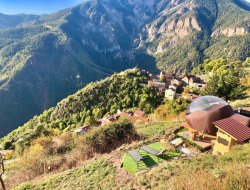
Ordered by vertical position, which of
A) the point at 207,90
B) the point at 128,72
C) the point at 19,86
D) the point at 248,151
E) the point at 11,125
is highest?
the point at 248,151

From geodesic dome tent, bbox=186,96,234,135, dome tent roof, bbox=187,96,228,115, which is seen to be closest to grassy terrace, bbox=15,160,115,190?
geodesic dome tent, bbox=186,96,234,135

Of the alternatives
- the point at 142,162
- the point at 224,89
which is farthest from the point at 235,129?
the point at 224,89

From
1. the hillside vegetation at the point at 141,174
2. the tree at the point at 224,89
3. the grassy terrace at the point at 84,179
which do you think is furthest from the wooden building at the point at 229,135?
the tree at the point at 224,89

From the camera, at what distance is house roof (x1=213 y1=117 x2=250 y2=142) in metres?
13.1

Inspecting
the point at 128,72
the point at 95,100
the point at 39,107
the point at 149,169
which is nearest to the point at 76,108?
the point at 95,100

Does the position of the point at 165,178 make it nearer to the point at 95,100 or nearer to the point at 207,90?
the point at 207,90

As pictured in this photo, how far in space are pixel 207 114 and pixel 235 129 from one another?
2.50 meters

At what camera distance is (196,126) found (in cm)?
1639

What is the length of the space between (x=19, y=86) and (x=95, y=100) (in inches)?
3004

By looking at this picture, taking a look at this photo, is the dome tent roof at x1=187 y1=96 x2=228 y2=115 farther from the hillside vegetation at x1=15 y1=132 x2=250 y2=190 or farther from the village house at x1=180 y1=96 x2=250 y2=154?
the hillside vegetation at x1=15 y1=132 x2=250 y2=190

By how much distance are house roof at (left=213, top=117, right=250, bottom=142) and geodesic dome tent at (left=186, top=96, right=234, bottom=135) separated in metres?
1.53

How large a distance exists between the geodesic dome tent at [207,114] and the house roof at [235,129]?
1531mm

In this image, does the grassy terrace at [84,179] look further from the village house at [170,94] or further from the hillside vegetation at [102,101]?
the village house at [170,94]

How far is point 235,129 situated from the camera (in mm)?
→ 13484
